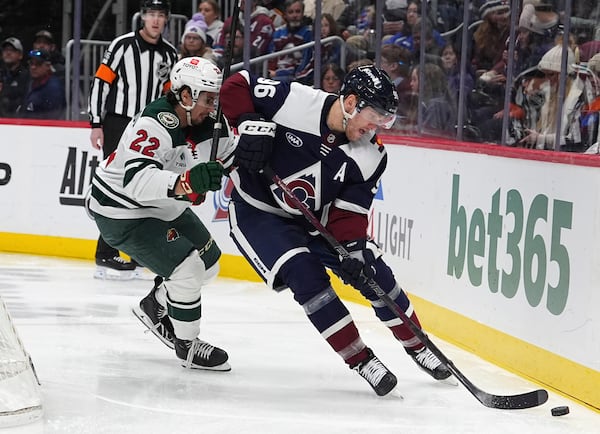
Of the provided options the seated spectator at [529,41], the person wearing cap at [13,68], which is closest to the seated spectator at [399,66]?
the seated spectator at [529,41]

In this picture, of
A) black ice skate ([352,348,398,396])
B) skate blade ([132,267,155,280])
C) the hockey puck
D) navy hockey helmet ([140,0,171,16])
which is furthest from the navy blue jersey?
skate blade ([132,267,155,280])

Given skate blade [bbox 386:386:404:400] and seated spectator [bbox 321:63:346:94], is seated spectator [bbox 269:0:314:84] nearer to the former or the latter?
seated spectator [bbox 321:63:346:94]

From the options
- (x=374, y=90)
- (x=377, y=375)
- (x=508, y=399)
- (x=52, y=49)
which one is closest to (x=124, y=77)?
(x=52, y=49)

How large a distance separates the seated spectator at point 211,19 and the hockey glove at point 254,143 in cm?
306

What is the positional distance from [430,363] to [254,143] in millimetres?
906

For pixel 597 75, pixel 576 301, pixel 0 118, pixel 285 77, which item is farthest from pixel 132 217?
pixel 0 118

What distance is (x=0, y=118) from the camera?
6.40 metres

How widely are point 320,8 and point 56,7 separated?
66.3 inches

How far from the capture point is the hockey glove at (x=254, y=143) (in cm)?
328

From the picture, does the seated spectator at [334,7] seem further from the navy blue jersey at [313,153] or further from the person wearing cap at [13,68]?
the navy blue jersey at [313,153]

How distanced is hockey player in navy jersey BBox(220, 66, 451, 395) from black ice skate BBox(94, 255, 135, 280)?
195cm

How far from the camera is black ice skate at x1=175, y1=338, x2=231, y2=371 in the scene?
3.59 m

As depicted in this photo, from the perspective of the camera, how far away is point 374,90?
3.18 meters

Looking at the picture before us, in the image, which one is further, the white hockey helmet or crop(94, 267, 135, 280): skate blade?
crop(94, 267, 135, 280): skate blade
